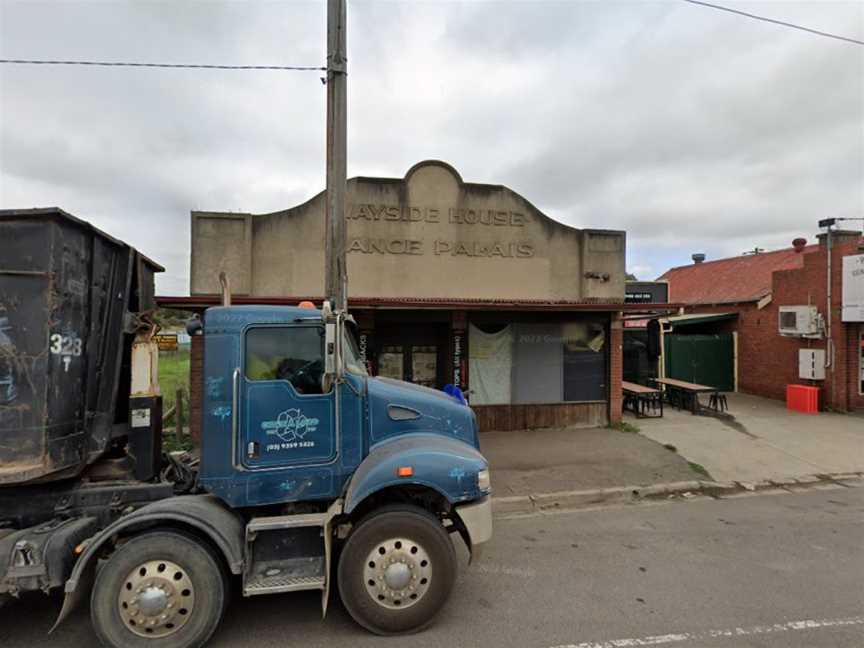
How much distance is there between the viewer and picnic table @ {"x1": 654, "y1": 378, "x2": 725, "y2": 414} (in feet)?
41.4

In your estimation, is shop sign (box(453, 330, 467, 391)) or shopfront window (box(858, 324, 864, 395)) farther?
shopfront window (box(858, 324, 864, 395))

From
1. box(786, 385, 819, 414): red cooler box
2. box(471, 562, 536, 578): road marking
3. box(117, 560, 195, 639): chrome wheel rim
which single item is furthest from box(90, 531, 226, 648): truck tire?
box(786, 385, 819, 414): red cooler box

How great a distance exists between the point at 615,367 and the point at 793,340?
7940 mm

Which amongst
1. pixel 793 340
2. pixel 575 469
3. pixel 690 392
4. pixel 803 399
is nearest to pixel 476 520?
pixel 575 469

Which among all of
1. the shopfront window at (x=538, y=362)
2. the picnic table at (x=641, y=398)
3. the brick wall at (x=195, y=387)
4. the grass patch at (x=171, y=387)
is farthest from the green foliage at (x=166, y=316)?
the picnic table at (x=641, y=398)

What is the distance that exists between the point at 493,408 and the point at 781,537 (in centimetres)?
560

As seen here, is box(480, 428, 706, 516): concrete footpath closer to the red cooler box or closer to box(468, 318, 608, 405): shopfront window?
box(468, 318, 608, 405): shopfront window

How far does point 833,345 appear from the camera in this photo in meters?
13.0

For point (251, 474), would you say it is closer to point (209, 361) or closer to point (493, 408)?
point (209, 361)

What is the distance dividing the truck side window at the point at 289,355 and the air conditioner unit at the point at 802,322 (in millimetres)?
14901

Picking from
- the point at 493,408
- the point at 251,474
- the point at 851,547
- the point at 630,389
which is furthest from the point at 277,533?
the point at 630,389

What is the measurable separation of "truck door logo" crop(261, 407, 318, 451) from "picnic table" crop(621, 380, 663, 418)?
9.91 m

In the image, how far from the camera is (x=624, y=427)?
10.4 metres

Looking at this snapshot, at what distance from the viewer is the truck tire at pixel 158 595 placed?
3207 millimetres
